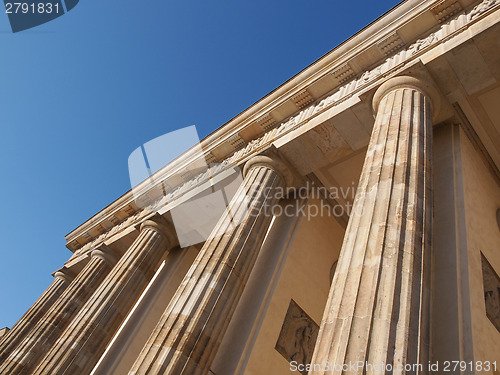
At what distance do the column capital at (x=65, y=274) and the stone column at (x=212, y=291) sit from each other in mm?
11892

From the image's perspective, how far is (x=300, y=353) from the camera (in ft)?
31.3

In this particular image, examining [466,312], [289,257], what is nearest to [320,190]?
[289,257]

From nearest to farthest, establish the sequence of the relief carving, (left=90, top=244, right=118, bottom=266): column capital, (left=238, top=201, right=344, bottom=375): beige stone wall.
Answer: (left=238, top=201, right=344, bottom=375): beige stone wall
the relief carving
(left=90, top=244, right=118, bottom=266): column capital

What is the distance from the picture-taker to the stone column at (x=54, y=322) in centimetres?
1388

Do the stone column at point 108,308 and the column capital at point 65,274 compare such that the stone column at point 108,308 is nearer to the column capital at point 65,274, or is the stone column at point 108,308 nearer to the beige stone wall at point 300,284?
the beige stone wall at point 300,284

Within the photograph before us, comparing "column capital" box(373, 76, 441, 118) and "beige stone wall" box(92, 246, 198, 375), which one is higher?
"column capital" box(373, 76, 441, 118)

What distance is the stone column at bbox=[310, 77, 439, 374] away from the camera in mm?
4023

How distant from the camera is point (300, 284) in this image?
10539 mm

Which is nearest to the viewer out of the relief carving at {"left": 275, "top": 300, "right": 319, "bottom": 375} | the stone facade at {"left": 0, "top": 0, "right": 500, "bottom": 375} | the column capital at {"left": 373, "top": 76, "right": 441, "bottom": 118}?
A: the stone facade at {"left": 0, "top": 0, "right": 500, "bottom": 375}

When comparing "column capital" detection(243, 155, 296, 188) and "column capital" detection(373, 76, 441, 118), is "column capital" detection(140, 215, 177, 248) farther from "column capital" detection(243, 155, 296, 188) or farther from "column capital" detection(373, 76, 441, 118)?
"column capital" detection(373, 76, 441, 118)

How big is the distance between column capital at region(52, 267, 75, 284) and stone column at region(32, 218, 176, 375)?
258 inches

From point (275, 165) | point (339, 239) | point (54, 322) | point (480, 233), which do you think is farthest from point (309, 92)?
point (54, 322)

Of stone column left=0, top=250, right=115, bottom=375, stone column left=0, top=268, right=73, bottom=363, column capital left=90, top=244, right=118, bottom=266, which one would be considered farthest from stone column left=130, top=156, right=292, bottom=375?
stone column left=0, top=268, right=73, bottom=363

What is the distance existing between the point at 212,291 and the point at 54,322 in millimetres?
9575
